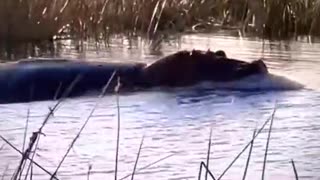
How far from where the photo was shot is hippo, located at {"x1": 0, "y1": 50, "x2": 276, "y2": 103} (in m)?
3.78

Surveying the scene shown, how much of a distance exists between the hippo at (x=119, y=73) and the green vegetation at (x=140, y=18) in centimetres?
62

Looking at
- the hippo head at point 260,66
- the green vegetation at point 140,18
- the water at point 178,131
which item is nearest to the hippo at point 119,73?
the hippo head at point 260,66

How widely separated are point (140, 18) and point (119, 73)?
101 centimetres

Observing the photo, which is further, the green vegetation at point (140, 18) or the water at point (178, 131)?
the green vegetation at point (140, 18)

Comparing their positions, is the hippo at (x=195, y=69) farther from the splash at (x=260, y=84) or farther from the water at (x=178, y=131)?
the water at (x=178, y=131)

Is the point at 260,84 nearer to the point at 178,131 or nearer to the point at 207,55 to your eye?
the point at 207,55

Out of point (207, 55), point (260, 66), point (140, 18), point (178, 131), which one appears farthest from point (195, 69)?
point (178, 131)

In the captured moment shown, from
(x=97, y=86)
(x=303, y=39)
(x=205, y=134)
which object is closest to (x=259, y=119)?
(x=205, y=134)

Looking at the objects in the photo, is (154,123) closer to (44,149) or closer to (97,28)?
(44,149)

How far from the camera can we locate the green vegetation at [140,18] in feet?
16.1

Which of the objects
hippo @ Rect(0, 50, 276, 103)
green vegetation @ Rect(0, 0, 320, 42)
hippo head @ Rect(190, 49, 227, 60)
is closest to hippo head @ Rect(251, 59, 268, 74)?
hippo @ Rect(0, 50, 276, 103)

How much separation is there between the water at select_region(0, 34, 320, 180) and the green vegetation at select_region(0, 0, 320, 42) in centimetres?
88

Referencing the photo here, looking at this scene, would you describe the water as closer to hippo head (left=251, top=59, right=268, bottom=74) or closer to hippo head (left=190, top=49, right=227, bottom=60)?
hippo head (left=251, top=59, right=268, bottom=74)

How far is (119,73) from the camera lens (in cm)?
403
